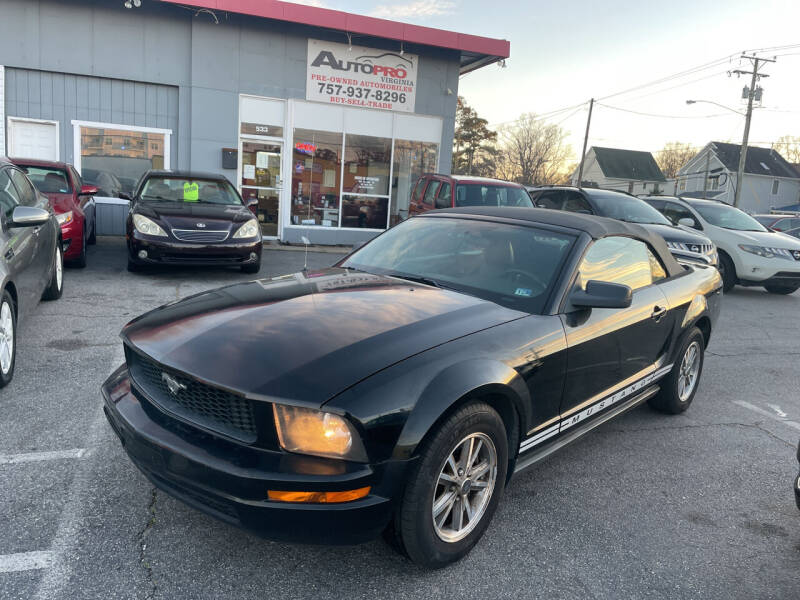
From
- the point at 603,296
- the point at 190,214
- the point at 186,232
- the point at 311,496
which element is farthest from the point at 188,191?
the point at 311,496

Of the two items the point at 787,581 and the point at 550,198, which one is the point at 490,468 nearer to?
the point at 787,581

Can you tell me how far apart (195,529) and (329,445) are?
3.25ft

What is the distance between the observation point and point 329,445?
7.25 feet

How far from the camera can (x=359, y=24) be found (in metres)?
13.7

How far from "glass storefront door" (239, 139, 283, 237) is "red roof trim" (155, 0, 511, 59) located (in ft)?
8.85

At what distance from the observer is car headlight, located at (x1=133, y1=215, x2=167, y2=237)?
8.34m

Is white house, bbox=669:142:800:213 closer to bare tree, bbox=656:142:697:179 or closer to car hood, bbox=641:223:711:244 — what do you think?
bare tree, bbox=656:142:697:179

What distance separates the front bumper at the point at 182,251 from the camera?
830 centimetres

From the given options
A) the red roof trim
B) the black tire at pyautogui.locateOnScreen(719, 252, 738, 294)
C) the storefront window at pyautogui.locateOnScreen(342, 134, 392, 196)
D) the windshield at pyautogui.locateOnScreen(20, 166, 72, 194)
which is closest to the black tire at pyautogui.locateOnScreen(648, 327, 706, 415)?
the black tire at pyautogui.locateOnScreen(719, 252, 738, 294)

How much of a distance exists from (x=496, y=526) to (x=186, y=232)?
21.7ft

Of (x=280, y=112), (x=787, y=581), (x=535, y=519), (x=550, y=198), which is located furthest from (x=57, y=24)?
(x=787, y=581)

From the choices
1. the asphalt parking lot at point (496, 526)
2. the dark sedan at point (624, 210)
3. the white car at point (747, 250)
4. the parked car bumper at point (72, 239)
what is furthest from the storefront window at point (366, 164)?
the asphalt parking lot at point (496, 526)

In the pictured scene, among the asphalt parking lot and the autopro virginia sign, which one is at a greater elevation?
the autopro virginia sign

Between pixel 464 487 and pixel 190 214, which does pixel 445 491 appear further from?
pixel 190 214
